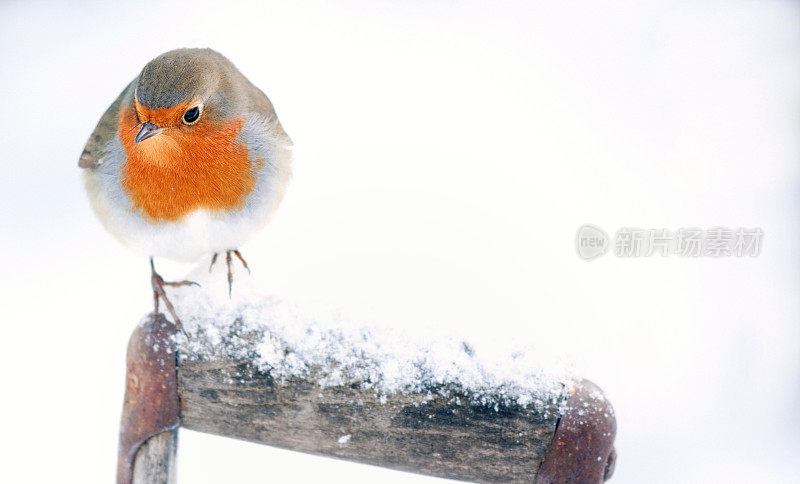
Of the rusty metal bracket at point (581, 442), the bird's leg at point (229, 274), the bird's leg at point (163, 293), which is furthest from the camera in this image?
the bird's leg at point (229, 274)

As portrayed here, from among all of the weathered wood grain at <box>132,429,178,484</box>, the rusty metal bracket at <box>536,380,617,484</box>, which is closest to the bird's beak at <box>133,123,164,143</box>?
the weathered wood grain at <box>132,429,178,484</box>

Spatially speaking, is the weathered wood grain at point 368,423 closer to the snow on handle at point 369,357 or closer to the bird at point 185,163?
the snow on handle at point 369,357

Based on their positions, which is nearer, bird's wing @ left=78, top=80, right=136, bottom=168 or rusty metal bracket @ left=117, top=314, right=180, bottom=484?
rusty metal bracket @ left=117, top=314, right=180, bottom=484

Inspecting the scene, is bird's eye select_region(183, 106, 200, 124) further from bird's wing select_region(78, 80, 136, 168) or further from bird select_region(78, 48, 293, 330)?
bird's wing select_region(78, 80, 136, 168)

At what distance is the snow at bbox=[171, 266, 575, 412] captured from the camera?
142 cm

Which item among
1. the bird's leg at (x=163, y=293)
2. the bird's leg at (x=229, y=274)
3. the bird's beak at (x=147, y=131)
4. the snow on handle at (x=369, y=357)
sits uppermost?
the bird's beak at (x=147, y=131)

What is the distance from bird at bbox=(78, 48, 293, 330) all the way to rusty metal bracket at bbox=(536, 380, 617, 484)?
769 millimetres

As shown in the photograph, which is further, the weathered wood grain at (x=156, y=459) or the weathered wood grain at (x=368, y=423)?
the weathered wood grain at (x=156, y=459)

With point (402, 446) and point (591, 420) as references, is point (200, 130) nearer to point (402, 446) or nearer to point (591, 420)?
point (402, 446)

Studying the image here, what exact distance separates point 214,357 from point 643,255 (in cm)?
243

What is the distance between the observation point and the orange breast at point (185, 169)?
1507 millimetres

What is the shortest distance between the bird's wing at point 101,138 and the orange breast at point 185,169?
11 centimetres

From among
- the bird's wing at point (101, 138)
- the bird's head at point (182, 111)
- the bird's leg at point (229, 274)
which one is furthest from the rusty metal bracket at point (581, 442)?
the bird's wing at point (101, 138)

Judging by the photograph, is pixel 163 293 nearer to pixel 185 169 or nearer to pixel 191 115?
pixel 185 169
